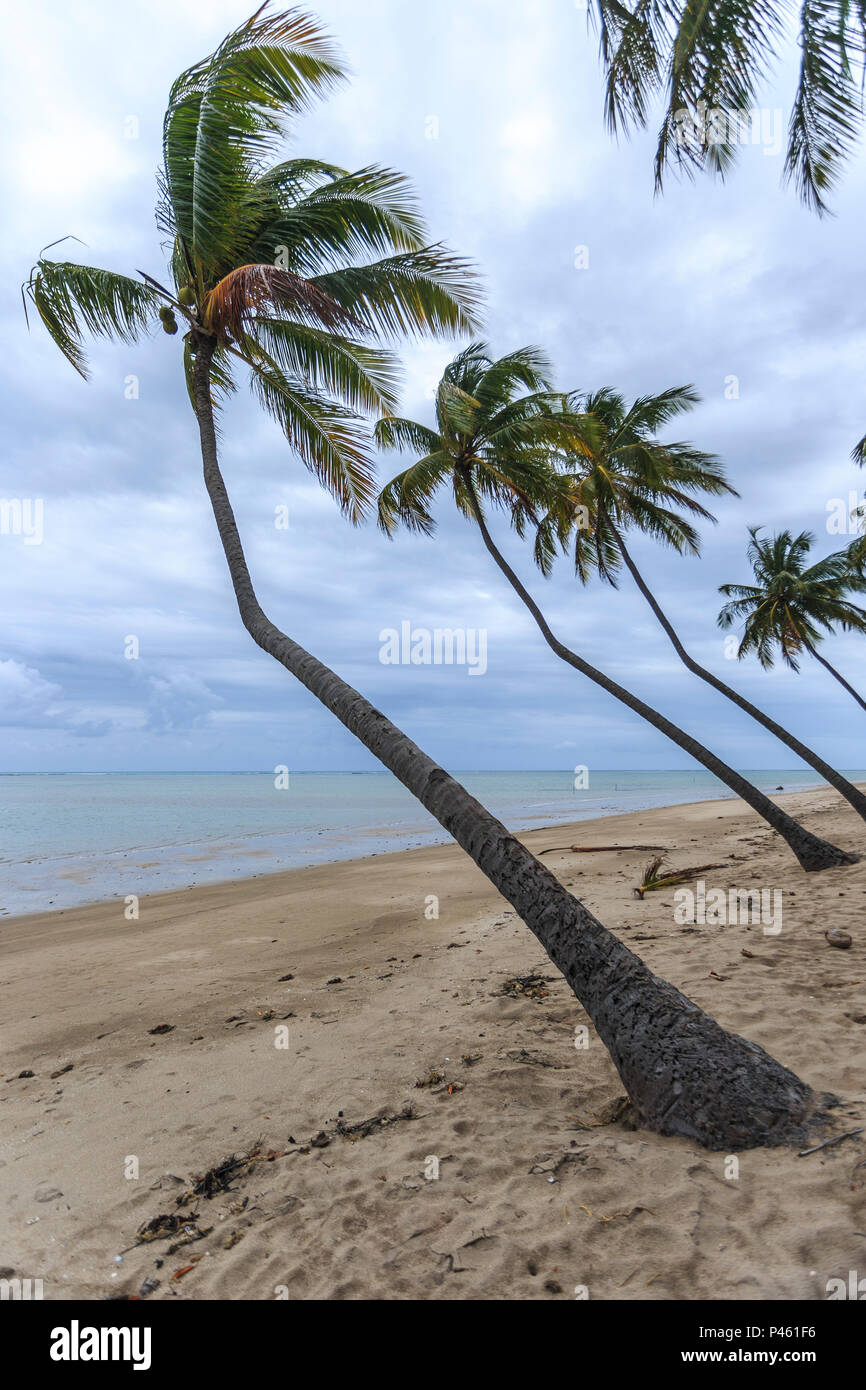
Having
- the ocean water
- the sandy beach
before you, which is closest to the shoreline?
the ocean water

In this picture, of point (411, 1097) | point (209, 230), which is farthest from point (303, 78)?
point (411, 1097)

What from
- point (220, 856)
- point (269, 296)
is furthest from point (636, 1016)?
point (220, 856)

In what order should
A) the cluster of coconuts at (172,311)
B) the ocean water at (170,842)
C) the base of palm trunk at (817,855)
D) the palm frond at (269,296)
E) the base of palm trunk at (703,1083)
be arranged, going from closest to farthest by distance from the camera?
the base of palm trunk at (703,1083) < the palm frond at (269,296) < the cluster of coconuts at (172,311) < the base of palm trunk at (817,855) < the ocean water at (170,842)

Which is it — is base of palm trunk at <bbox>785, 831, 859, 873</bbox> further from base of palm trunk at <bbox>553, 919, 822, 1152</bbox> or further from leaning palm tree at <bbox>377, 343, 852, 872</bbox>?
base of palm trunk at <bbox>553, 919, 822, 1152</bbox>

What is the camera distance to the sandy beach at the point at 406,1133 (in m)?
2.65

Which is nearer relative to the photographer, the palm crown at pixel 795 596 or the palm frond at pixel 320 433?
the palm frond at pixel 320 433

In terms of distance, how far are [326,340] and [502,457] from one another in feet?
19.9

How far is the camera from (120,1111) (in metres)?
4.29

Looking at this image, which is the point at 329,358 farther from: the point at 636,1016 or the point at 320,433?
the point at 636,1016

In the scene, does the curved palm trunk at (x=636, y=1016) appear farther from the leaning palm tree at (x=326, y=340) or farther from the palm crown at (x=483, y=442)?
the palm crown at (x=483, y=442)

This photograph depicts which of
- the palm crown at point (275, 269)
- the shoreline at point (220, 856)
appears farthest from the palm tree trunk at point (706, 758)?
the shoreline at point (220, 856)

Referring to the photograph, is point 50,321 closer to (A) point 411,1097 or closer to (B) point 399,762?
(B) point 399,762

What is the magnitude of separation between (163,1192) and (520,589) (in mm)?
10795

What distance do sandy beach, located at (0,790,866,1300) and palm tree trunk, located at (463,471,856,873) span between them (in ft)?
7.28
